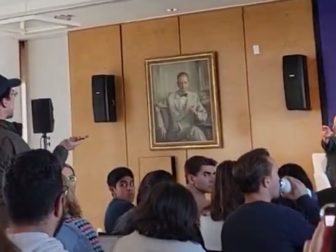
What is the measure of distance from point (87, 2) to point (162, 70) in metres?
1.46

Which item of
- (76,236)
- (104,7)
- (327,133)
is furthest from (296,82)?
(76,236)

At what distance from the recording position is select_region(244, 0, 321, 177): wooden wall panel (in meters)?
7.16

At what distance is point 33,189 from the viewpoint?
166 centimetres

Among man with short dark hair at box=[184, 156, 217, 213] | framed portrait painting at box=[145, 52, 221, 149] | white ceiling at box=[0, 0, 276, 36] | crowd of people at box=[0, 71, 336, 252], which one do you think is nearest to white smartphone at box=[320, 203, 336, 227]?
crowd of people at box=[0, 71, 336, 252]

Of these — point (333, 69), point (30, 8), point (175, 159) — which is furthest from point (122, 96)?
point (333, 69)

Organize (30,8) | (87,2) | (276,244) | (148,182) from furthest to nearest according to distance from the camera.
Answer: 1. (30,8)
2. (87,2)
3. (148,182)
4. (276,244)

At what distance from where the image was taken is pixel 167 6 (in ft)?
24.7

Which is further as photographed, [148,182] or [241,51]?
[241,51]

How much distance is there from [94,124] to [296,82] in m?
2.88

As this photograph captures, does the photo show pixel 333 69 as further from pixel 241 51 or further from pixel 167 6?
pixel 167 6

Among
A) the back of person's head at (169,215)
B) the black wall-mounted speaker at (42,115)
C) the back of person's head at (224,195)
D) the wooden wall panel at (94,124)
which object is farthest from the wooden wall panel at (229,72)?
the back of person's head at (169,215)

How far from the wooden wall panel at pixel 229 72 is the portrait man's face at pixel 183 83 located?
14.0 inches

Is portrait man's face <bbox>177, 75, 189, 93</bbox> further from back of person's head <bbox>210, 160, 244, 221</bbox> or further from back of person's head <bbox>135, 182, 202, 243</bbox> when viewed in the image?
back of person's head <bbox>135, 182, 202, 243</bbox>

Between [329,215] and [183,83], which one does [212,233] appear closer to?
[329,215]
